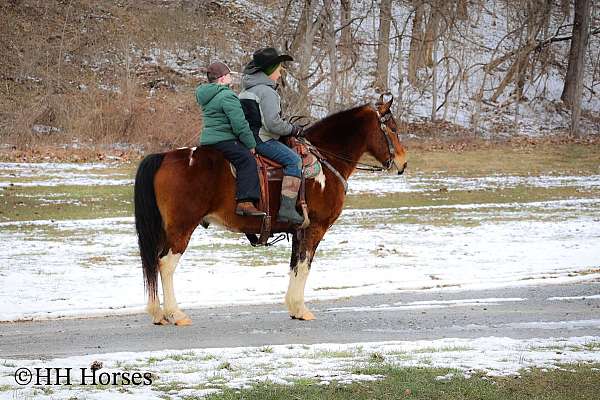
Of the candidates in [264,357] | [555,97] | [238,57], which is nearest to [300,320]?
[264,357]

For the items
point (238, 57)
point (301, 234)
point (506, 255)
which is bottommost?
point (506, 255)

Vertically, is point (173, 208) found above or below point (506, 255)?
above

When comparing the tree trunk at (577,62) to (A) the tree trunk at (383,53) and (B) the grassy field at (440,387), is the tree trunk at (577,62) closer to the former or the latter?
(A) the tree trunk at (383,53)

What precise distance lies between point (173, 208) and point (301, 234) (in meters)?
1.60

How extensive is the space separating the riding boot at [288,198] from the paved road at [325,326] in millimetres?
1136

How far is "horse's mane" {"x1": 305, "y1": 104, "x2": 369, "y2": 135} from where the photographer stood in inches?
456

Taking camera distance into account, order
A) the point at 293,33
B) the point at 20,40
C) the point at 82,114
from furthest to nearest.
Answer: the point at 20,40
the point at 293,33
the point at 82,114

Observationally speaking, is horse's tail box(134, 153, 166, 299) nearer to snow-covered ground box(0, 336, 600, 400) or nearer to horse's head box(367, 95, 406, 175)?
snow-covered ground box(0, 336, 600, 400)

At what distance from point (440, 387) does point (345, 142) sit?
466 cm

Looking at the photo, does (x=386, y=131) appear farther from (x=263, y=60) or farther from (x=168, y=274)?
(x=168, y=274)

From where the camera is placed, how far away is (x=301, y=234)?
36.8ft

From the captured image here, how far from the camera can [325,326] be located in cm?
1057

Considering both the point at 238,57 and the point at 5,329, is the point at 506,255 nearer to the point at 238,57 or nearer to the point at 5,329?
the point at 5,329

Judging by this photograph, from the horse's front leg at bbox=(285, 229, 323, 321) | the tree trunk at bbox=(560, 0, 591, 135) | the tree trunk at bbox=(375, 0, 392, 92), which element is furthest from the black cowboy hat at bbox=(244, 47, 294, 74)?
the tree trunk at bbox=(560, 0, 591, 135)
